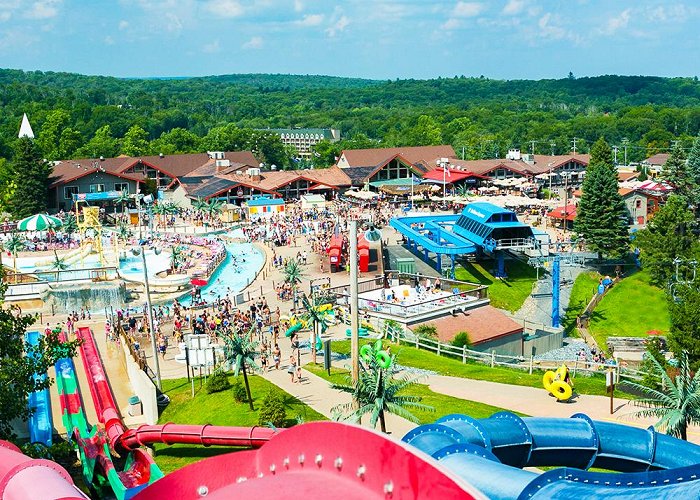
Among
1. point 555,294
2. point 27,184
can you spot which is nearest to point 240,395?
point 555,294

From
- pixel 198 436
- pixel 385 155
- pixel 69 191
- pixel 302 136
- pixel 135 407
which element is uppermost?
pixel 385 155

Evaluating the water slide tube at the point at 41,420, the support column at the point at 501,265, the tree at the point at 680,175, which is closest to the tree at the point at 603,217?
the support column at the point at 501,265

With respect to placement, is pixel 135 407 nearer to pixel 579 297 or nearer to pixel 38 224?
pixel 579 297

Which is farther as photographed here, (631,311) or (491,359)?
(631,311)

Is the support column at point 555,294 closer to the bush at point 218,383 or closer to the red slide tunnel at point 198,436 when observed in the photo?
the bush at point 218,383

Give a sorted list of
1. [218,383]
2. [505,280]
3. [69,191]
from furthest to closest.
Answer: [69,191] → [505,280] → [218,383]

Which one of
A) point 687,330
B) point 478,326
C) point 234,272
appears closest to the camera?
point 687,330
